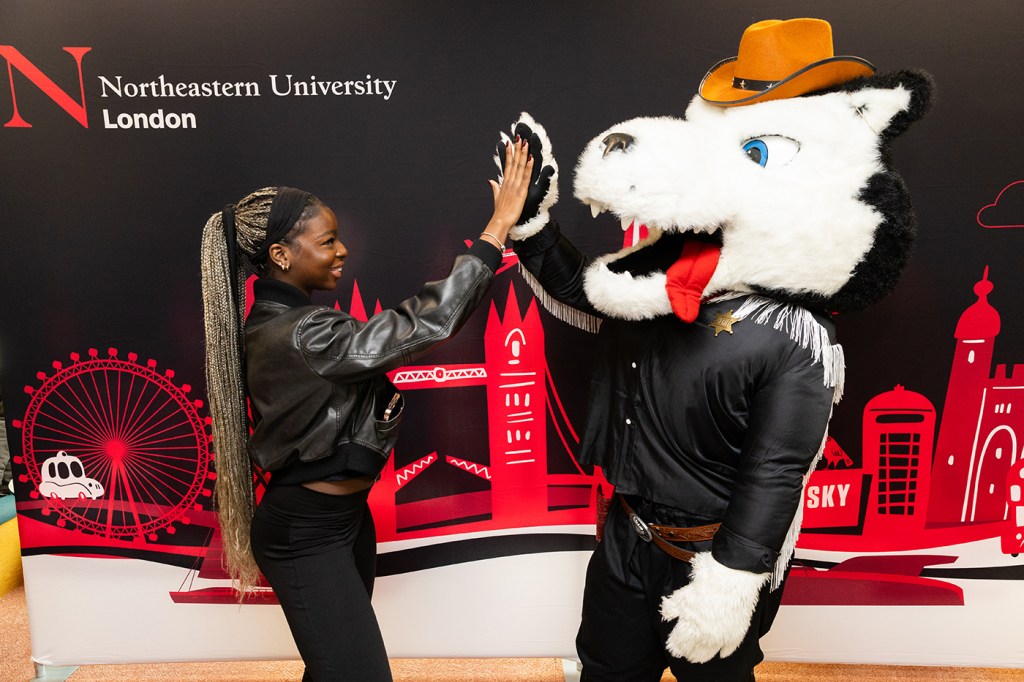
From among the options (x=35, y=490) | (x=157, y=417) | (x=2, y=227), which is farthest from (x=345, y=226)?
(x=35, y=490)

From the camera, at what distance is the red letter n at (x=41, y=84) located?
1.90 m

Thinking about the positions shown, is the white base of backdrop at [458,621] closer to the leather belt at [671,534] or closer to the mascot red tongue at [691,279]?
the leather belt at [671,534]

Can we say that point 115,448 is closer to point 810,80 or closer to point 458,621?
point 458,621

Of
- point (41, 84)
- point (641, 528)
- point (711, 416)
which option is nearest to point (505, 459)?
point (641, 528)

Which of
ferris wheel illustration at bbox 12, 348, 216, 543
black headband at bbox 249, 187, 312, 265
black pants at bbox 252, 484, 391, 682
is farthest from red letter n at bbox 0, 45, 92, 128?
black pants at bbox 252, 484, 391, 682

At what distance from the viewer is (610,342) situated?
1633mm

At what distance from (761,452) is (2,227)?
6.79ft

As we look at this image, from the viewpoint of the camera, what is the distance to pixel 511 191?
4.91 ft

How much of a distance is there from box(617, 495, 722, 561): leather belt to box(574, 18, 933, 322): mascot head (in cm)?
45

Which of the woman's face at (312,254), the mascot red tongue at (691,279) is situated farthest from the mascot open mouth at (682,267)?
the woman's face at (312,254)

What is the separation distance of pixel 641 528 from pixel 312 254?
2.97 feet

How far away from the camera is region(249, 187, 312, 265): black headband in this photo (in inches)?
57.7

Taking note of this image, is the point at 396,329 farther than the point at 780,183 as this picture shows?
Yes

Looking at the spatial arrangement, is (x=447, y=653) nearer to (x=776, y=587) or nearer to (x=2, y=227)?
(x=776, y=587)
